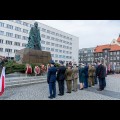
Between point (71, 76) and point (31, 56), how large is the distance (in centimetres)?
960

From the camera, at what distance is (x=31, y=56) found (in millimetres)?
19969

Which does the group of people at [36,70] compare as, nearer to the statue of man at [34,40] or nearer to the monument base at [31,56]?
the monument base at [31,56]

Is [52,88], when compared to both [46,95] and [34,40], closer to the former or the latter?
[46,95]

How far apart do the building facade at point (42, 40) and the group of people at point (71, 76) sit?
155ft

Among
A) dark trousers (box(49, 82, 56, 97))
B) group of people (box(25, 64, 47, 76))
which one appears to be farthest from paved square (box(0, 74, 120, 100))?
group of people (box(25, 64, 47, 76))

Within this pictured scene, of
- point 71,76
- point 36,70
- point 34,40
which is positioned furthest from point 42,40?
point 71,76

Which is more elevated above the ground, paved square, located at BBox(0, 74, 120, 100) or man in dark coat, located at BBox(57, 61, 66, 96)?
man in dark coat, located at BBox(57, 61, 66, 96)

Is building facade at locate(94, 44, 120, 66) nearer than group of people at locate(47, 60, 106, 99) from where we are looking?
No

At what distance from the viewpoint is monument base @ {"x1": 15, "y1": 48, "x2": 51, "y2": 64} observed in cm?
1945

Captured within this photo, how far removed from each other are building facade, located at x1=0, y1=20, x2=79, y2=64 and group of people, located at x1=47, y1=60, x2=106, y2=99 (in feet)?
155

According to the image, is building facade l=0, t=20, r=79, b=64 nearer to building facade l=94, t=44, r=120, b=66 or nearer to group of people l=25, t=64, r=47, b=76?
building facade l=94, t=44, r=120, b=66
